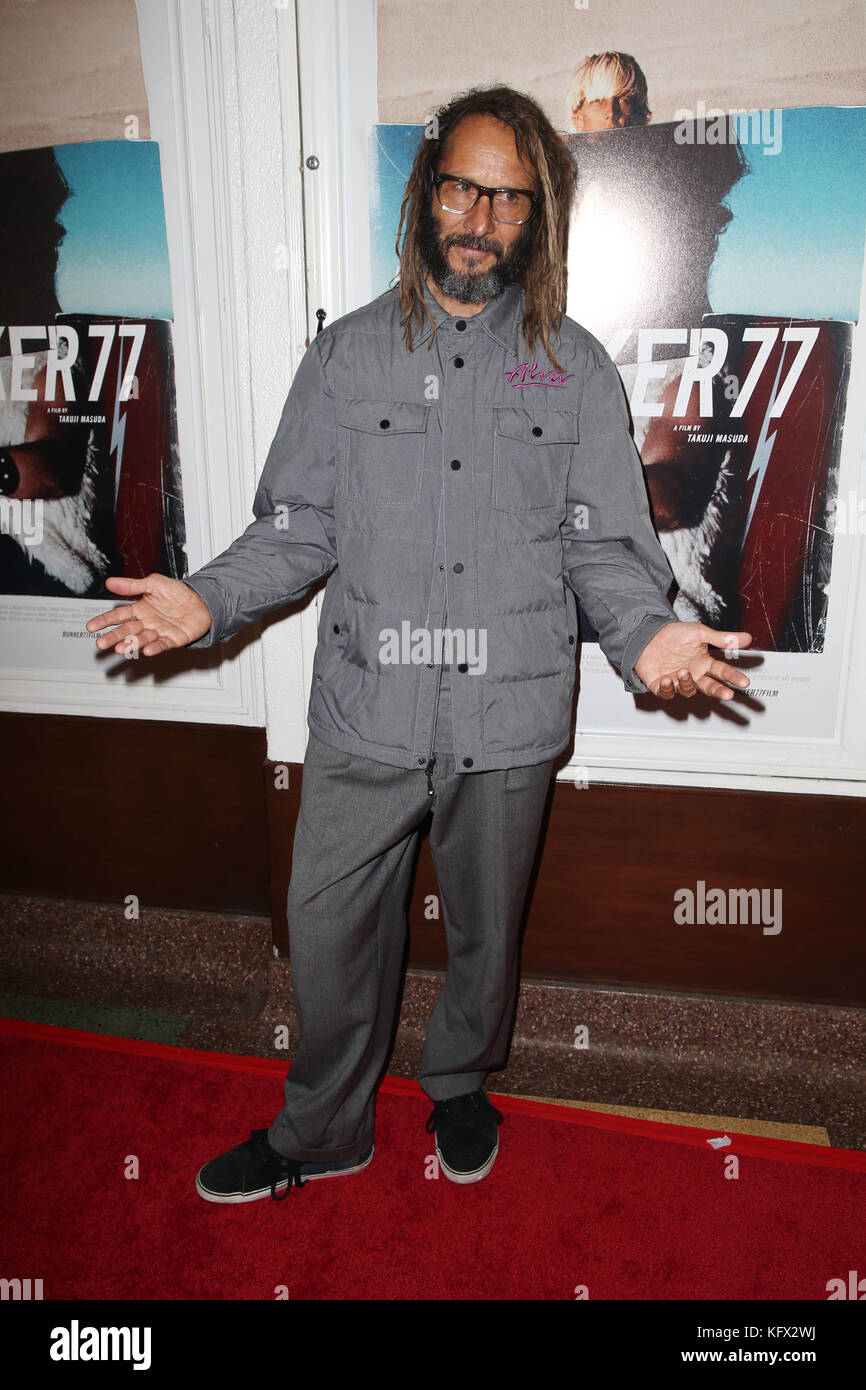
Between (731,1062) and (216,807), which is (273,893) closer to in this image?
(216,807)

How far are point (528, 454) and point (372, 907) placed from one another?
101 centimetres

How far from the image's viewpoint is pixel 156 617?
5.52 feet

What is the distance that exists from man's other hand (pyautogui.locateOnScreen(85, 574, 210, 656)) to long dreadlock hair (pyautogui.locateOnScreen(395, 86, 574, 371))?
68 centimetres

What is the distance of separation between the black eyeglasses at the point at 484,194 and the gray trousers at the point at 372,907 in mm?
1074

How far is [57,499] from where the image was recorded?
8.29ft

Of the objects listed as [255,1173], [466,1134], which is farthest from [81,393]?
A: [466,1134]

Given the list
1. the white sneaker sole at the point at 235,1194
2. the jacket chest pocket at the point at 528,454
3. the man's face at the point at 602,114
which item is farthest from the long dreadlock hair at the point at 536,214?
the white sneaker sole at the point at 235,1194

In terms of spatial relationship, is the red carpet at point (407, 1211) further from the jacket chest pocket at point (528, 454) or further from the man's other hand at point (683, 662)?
the jacket chest pocket at point (528, 454)

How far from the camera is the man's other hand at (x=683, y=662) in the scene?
5.08 ft

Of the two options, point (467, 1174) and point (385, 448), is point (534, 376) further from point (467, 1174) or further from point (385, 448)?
point (467, 1174)

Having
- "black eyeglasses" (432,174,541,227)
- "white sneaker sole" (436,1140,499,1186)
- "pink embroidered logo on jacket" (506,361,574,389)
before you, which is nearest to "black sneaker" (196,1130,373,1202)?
"white sneaker sole" (436,1140,499,1186)

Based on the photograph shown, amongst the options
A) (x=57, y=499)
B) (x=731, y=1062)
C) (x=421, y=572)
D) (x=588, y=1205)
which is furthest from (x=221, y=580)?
(x=731, y=1062)

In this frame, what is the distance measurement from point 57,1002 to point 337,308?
7.22ft

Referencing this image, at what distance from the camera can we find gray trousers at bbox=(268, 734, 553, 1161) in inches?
70.7
